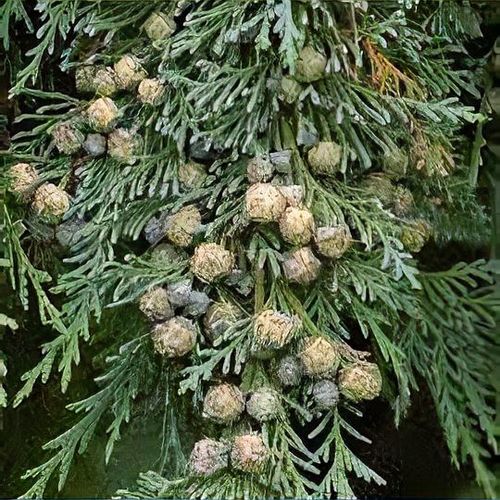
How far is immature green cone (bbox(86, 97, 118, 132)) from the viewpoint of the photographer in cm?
60

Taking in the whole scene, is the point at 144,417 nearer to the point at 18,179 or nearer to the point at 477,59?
the point at 18,179

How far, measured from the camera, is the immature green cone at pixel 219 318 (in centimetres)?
56

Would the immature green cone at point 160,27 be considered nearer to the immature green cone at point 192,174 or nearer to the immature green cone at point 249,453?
the immature green cone at point 192,174

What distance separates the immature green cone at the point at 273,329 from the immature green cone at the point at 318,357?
17 mm

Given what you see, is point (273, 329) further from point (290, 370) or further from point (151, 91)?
point (151, 91)

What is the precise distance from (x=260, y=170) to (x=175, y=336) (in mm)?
151

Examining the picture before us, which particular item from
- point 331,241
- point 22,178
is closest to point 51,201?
point 22,178

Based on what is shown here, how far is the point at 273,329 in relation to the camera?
533 millimetres

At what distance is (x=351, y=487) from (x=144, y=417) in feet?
0.64

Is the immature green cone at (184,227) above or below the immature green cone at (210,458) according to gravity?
above

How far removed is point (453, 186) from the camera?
0.66 metres

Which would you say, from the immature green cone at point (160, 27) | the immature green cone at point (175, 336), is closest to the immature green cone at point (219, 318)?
the immature green cone at point (175, 336)

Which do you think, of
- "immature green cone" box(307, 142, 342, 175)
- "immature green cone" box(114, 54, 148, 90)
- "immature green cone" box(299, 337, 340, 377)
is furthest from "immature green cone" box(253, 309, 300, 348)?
"immature green cone" box(114, 54, 148, 90)

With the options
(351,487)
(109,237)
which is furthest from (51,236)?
(351,487)
